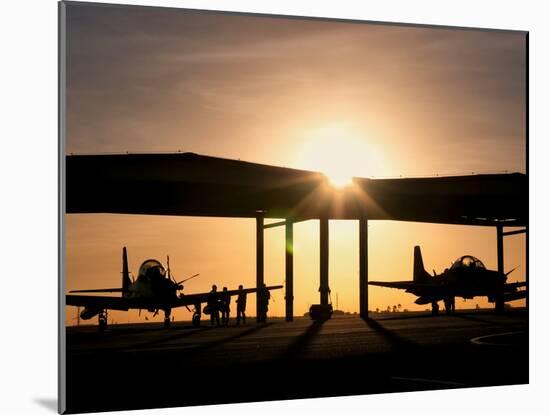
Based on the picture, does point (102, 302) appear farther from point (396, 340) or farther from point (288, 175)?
point (396, 340)

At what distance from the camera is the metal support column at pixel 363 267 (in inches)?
718

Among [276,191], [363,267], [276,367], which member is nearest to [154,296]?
[276,191]

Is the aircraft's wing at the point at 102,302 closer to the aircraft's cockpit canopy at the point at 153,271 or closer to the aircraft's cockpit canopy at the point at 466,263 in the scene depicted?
the aircraft's cockpit canopy at the point at 153,271

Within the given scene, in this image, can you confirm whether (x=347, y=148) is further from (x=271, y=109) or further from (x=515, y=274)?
(x=515, y=274)

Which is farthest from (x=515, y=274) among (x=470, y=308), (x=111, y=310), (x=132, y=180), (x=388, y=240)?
(x=470, y=308)

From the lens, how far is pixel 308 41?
15961 millimetres

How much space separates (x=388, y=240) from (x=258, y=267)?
9.49ft

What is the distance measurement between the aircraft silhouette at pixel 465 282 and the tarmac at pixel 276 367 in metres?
0.94

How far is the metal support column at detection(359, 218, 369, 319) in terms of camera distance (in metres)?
18.2

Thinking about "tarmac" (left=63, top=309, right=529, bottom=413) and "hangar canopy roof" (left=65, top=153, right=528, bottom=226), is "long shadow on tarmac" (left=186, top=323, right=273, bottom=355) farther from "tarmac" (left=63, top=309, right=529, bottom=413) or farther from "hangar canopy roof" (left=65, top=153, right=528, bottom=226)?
"hangar canopy roof" (left=65, top=153, right=528, bottom=226)

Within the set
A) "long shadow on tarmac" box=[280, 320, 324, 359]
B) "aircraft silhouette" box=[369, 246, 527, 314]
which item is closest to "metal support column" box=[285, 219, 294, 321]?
"long shadow on tarmac" box=[280, 320, 324, 359]

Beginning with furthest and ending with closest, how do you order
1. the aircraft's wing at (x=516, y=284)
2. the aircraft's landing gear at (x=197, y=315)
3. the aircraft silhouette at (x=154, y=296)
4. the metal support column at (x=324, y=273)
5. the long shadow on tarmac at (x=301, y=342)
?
the aircraft's landing gear at (x=197, y=315) < the aircraft silhouette at (x=154, y=296) < the metal support column at (x=324, y=273) < the aircraft's wing at (x=516, y=284) < the long shadow on tarmac at (x=301, y=342)

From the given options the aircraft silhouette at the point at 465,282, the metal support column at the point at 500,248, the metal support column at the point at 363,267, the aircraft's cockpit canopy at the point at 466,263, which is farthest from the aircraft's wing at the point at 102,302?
the metal support column at the point at 500,248

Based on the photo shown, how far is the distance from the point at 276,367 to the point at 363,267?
307cm
